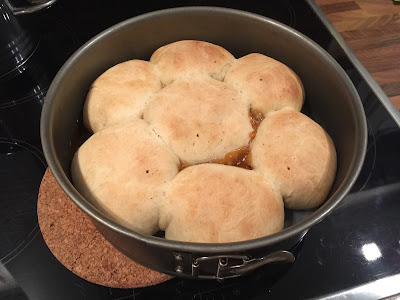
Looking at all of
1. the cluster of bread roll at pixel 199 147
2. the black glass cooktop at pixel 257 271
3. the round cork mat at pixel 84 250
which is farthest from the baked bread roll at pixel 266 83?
the round cork mat at pixel 84 250

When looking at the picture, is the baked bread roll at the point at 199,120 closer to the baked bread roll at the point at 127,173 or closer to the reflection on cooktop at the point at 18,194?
the baked bread roll at the point at 127,173

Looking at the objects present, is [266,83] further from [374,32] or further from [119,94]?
[374,32]

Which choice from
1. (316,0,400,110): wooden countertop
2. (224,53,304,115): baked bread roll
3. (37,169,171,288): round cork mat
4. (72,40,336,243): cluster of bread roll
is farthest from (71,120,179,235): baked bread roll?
(316,0,400,110): wooden countertop

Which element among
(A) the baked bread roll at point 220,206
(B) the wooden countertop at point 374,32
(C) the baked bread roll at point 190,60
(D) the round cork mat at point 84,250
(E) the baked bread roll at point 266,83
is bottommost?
(B) the wooden countertop at point 374,32

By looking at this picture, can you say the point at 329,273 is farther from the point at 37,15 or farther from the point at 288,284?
the point at 37,15

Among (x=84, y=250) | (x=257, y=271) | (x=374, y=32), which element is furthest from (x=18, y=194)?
(x=374, y=32)

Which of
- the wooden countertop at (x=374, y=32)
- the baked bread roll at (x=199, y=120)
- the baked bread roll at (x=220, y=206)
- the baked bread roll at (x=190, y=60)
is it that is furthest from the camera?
the wooden countertop at (x=374, y=32)

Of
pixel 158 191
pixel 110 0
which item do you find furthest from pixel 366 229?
pixel 110 0
